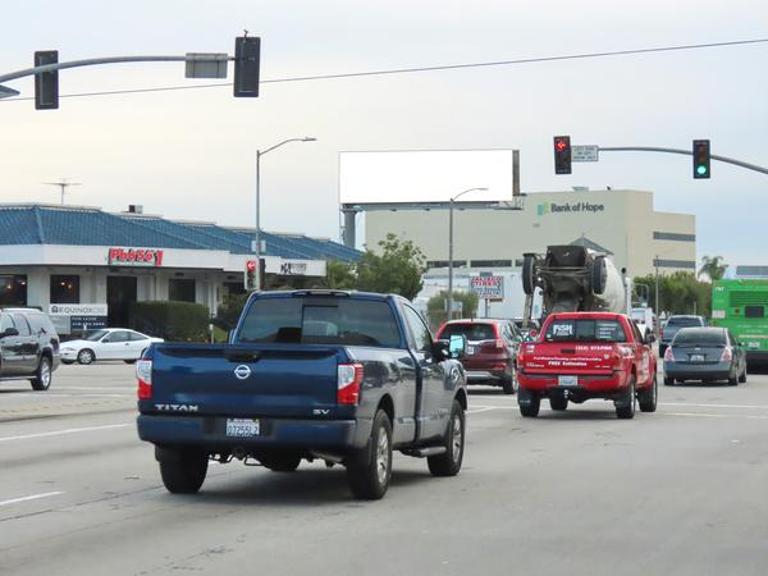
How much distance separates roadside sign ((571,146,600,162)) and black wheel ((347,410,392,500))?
28.5 meters

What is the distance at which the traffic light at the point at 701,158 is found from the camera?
3969 cm

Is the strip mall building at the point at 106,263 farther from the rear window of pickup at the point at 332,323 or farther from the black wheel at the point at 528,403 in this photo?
the rear window of pickup at the point at 332,323

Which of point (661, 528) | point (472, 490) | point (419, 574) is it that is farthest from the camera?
point (472, 490)

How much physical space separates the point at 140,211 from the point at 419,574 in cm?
7950

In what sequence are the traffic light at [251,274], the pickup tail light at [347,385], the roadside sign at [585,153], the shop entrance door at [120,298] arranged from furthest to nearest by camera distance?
1. the shop entrance door at [120,298]
2. the traffic light at [251,274]
3. the roadside sign at [585,153]
4. the pickup tail light at [347,385]

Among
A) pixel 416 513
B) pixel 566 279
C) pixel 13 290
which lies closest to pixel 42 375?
pixel 566 279

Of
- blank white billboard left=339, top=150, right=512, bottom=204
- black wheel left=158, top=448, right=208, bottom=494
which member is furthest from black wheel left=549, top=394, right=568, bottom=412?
blank white billboard left=339, top=150, right=512, bottom=204

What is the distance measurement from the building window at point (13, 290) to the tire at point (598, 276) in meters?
39.6

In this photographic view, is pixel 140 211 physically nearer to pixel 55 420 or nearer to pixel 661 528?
pixel 55 420

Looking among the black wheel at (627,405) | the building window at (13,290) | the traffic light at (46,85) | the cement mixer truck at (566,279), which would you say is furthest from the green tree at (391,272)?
the black wheel at (627,405)

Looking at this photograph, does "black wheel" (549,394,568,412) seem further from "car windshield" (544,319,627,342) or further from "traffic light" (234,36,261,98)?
"traffic light" (234,36,261,98)

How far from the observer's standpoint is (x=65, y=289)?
233ft

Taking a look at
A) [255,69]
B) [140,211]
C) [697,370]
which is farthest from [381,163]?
[255,69]

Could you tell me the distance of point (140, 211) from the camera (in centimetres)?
8756
